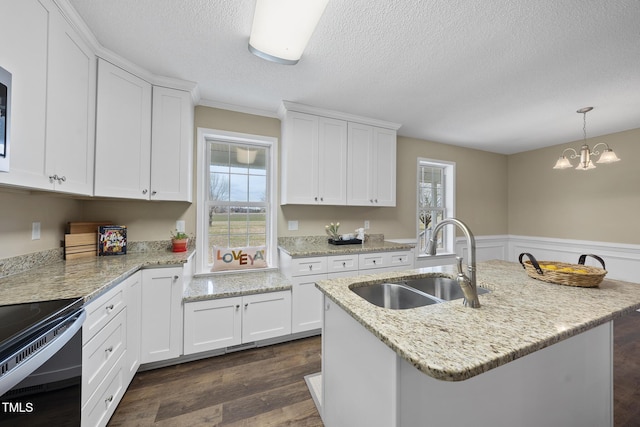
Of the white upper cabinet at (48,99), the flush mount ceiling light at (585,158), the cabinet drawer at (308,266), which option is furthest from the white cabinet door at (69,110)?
the flush mount ceiling light at (585,158)

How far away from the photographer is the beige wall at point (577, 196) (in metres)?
3.35

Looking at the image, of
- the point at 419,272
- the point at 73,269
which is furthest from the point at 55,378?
the point at 419,272

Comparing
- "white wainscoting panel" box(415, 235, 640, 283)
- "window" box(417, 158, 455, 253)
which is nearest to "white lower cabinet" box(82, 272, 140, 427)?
"white wainscoting panel" box(415, 235, 640, 283)

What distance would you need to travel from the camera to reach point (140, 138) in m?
2.08

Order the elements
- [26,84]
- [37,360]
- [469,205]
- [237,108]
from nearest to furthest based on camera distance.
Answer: [37,360] < [26,84] < [237,108] < [469,205]

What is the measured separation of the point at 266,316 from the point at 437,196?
3.50 m

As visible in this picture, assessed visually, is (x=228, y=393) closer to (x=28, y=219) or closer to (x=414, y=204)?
(x=28, y=219)

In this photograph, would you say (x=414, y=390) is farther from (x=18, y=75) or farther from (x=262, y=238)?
(x=262, y=238)

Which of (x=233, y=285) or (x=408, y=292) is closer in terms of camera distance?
(x=408, y=292)

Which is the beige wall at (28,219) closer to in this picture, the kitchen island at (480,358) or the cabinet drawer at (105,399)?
the cabinet drawer at (105,399)

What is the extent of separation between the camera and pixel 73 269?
162 cm

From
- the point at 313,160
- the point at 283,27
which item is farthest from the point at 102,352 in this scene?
the point at 313,160

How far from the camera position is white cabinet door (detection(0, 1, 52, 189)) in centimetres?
113

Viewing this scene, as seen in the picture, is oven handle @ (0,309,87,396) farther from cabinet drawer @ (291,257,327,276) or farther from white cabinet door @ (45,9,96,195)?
cabinet drawer @ (291,257,327,276)
